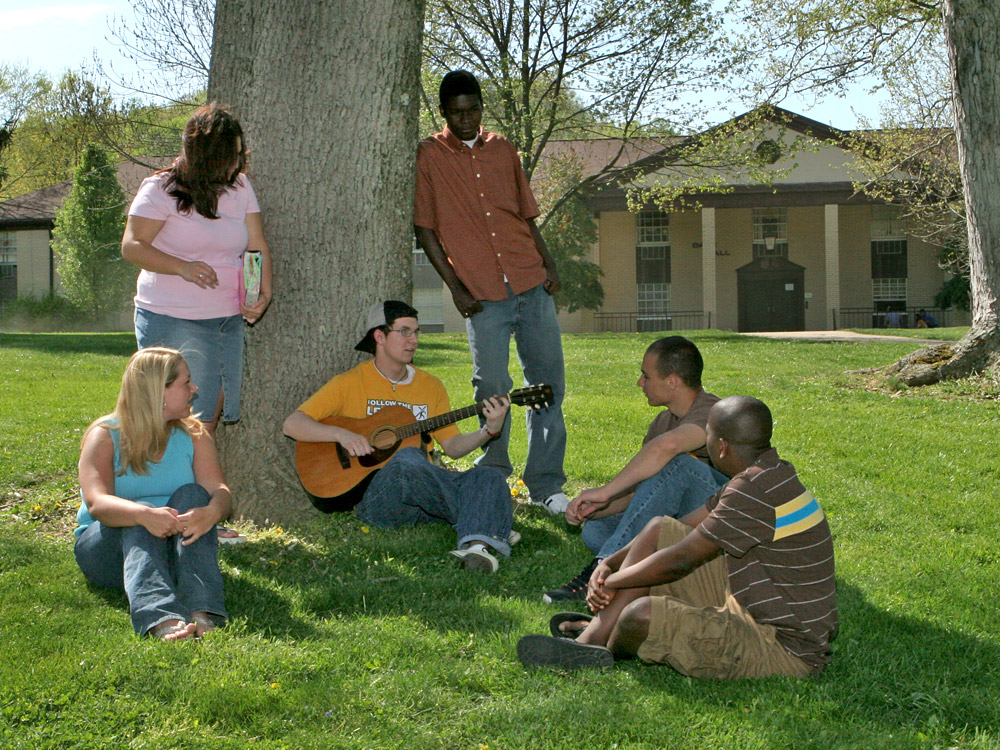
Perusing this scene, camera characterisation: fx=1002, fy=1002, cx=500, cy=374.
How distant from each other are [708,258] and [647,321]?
354cm

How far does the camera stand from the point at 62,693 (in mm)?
3217

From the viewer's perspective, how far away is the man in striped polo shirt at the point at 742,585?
131 inches

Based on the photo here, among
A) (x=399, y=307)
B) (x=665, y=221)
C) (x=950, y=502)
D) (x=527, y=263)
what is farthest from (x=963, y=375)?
(x=665, y=221)

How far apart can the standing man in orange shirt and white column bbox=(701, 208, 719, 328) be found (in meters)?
28.6

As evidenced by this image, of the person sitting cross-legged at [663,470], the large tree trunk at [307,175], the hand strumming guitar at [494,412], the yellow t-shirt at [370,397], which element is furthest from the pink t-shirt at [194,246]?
the person sitting cross-legged at [663,470]

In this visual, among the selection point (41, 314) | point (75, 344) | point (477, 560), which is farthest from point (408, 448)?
point (41, 314)

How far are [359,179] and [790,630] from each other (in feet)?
11.1

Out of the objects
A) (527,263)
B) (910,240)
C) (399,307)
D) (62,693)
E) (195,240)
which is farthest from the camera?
(910,240)

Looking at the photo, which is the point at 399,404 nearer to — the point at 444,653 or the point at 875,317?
the point at 444,653

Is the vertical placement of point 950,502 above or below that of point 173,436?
below

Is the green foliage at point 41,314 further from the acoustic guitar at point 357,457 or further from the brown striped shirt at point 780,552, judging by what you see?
the brown striped shirt at point 780,552

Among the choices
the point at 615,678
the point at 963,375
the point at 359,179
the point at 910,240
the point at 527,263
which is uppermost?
the point at 910,240

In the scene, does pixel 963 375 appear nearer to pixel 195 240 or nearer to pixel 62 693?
pixel 195 240

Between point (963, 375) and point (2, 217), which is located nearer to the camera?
point (963, 375)
